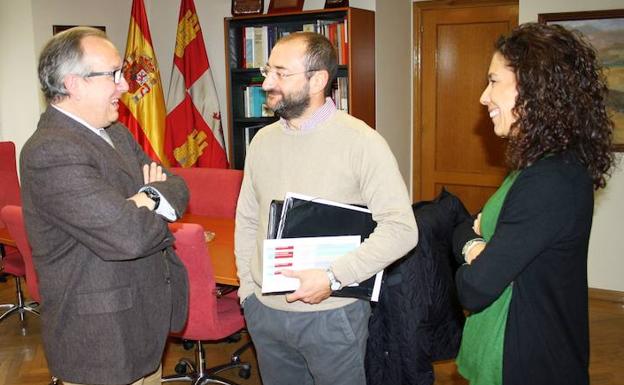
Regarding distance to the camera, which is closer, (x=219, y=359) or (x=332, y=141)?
(x=332, y=141)

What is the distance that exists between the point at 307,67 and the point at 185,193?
1.75 ft

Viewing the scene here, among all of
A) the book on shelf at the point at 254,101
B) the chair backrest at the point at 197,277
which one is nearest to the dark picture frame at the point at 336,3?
the book on shelf at the point at 254,101

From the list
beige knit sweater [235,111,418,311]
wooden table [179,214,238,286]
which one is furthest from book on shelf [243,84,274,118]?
beige knit sweater [235,111,418,311]

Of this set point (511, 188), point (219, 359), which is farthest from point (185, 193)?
point (219, 359)

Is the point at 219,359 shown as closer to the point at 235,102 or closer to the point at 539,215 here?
the point at 235,102

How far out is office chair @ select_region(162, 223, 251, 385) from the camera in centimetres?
249

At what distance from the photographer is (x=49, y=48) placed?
5.48 feet

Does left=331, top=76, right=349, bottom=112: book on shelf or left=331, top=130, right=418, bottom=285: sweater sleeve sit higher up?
left=331, top=76, right=349, bottom=112: book on shelf

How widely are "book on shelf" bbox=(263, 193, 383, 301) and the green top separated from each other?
1.17 feet

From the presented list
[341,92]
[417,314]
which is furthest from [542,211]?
[341,92]

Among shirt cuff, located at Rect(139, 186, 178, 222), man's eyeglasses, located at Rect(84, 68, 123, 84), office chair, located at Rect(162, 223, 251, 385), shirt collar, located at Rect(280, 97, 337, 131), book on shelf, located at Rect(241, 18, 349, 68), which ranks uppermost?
book on shelf, located at Rect(241, 18, 349, 68)

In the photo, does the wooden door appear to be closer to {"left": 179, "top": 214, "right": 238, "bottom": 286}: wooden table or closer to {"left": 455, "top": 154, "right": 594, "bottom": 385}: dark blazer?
{"left": 179, "top": 214, "right": 238, "bottom": 286}: wooden table

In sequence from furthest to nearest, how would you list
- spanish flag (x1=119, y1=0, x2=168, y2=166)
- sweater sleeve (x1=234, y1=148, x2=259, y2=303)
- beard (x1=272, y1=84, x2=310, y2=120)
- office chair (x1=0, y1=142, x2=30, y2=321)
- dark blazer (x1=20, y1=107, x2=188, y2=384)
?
spanish flag (x1=119, y1=0, x2=168, y2=166)
office chair (x1=0, y1=142, x2=30, y2=321)
sweater sleeve (x1=234, y1=148, x2=259, y2=303)
beard (x1=272, y1=84, x2=310, y2=120)
dark blazer (x1=20, y1=107, x2=188, y2=384)

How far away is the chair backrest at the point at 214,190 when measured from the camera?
372 centimetres
